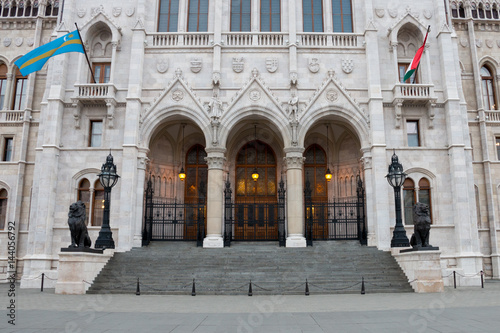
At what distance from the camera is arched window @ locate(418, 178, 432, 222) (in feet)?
76.6

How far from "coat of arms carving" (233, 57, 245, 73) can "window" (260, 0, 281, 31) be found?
2.86m

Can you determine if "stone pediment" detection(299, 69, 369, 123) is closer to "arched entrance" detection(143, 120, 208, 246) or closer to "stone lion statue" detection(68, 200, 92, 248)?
"arched entrance" detection(143, 120, 208, 246)

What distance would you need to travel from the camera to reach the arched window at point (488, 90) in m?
29.8

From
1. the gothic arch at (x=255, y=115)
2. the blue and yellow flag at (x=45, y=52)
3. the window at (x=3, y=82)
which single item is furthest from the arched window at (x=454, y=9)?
the window at (x=3, y=82)

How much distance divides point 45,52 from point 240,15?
1165cm

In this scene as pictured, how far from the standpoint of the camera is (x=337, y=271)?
18.1 meters

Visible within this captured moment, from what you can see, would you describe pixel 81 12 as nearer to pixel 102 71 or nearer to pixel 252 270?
pixel 102 71

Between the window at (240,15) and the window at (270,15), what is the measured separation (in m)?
0.85

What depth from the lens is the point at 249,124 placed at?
27.0 meters

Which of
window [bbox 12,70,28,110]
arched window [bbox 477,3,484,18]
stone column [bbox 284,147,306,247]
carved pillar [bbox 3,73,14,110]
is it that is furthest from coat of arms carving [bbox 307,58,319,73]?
carved pillar [bbox 3,73,14,110]

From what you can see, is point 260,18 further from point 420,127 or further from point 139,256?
point 139,256

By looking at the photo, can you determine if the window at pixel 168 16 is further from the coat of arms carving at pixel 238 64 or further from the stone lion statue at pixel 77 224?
the stone lion statue at pixel 77 224

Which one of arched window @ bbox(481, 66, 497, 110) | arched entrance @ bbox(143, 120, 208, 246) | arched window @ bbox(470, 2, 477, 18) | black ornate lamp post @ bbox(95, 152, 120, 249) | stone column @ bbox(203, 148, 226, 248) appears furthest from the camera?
arched window @ bbox(470, 2, 477, 18)

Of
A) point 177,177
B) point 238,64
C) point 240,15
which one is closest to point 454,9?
point 240,15
